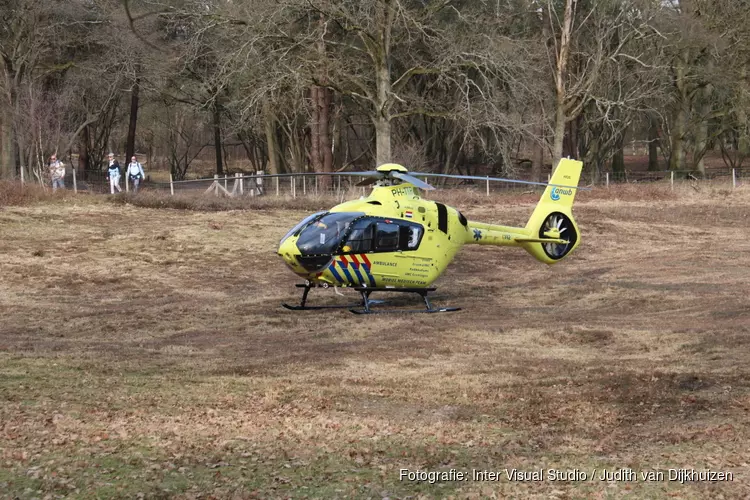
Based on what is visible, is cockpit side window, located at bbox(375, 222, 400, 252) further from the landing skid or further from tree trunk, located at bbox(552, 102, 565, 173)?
tree trunk, located at bbox(552, 102, 565, 173)

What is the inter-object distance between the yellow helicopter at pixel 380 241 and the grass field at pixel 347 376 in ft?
2.84

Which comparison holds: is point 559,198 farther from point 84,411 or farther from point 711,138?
point 711,138

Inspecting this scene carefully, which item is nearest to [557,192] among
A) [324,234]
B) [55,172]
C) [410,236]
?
[410,236]

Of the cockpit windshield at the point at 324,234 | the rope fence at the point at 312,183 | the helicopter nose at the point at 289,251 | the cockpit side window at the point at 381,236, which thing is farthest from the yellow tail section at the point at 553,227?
the rope fence at the point at 312,183

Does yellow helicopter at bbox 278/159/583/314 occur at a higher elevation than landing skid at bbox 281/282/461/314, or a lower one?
higher

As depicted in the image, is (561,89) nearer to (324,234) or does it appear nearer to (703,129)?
(703,129)

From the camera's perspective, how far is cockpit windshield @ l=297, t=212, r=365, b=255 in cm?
1736

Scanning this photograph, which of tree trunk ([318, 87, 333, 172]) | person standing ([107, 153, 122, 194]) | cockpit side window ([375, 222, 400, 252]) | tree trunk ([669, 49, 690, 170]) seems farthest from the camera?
tree trunk ([669, 49, 690, 170])

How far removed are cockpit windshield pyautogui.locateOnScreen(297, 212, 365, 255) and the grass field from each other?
135 cm

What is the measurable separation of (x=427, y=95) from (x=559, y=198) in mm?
24753

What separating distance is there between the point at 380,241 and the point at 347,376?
224 inches

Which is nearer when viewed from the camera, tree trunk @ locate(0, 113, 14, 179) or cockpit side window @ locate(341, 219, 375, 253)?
cockpit side window @ locate(341, 219, 375, 253)

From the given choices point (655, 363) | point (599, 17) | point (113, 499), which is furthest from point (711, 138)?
point (113, 499)

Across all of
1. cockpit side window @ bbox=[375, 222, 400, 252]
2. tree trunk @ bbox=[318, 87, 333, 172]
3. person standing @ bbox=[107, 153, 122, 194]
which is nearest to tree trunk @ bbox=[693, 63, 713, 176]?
tree trunk @ bbox=[318, 87, 333, 172]
